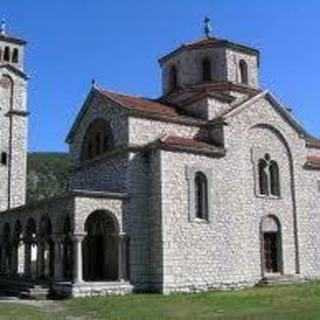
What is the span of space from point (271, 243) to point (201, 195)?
5.25 meters

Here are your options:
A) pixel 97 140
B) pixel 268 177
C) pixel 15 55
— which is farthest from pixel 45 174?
pixel 268 177

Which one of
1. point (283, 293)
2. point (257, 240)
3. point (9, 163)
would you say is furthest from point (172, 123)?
point (9, 163)

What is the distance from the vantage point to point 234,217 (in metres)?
30.0

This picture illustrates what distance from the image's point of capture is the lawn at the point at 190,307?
18781 mm

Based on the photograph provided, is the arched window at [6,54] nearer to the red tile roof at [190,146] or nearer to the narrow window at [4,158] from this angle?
the narrow window at [4,158]

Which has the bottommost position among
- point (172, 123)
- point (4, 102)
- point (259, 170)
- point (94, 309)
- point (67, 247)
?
point (94, 309)

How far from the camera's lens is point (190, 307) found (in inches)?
851

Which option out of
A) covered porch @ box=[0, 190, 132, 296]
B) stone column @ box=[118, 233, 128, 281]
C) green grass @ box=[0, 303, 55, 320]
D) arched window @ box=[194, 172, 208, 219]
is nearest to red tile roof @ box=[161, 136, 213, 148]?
arched window @ box=[194, 172, 208, 219]

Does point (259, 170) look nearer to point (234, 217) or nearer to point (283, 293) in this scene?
point (234, 217)

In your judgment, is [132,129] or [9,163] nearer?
[132,129]

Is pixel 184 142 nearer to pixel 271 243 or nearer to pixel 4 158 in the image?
pixel 271 243

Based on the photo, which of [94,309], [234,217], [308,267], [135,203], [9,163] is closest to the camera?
[94,309]

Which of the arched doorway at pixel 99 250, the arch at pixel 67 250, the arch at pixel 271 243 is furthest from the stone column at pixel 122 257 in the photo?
the arch at pixel 271 243

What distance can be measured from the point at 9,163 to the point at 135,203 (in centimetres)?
1638
